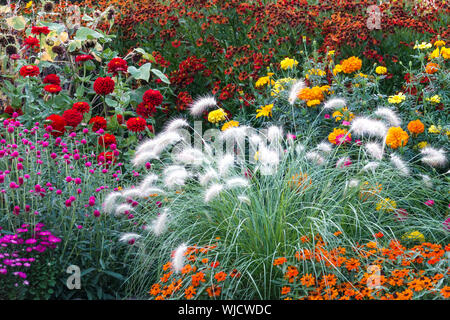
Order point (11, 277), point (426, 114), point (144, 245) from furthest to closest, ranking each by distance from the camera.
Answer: point (426, 114)
point (144, 245)
point (11, 277)

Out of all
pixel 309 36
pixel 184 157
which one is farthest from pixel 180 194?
pixel 309 36

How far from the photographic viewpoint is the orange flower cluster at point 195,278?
3154mm

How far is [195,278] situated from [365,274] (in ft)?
3.10

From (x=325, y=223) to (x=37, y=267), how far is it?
1.76m

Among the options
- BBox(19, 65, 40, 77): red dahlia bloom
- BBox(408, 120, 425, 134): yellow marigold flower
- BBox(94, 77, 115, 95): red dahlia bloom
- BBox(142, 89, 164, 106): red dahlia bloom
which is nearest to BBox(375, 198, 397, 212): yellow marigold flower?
BBox(408, 120, 425, 134): yellow marigold flower

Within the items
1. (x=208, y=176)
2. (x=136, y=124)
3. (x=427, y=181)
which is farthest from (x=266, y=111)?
(x=208, y=176)

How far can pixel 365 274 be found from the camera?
3.10 m

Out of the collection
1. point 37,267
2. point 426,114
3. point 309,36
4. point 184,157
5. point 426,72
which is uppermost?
point 309,36

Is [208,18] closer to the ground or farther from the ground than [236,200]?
farther from the ground

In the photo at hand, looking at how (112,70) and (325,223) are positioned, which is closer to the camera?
(325,223)

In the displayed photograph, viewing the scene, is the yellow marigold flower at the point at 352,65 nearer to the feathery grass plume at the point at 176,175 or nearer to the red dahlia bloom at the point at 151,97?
the red dahlia bloom at the point at 151,97

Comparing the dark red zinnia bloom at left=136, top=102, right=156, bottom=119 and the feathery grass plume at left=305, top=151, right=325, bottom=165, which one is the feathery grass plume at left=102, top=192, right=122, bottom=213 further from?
the dark red zinnia bloom at left=136, top=102, right=156, bottom=119

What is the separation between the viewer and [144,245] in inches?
147
